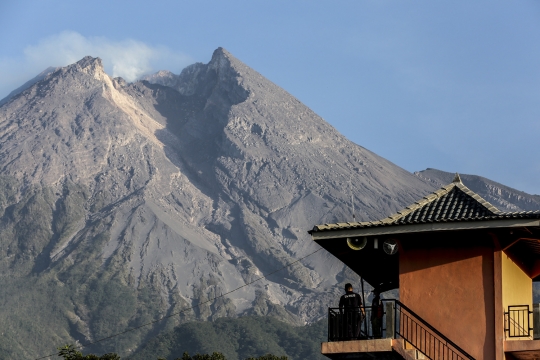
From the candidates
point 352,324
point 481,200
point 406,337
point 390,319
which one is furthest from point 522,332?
point 352,324

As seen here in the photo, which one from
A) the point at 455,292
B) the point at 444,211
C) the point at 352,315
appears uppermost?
the point at 444,211

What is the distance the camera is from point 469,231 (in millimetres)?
22250

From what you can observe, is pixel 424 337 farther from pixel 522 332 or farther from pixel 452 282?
pixel 522 332

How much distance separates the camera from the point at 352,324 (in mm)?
22812

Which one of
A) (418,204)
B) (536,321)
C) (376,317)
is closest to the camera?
(536,321)

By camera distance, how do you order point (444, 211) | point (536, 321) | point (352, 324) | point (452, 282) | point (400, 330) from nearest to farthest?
point (536, 321), point (400, 330), point (452, 282), point (352, 324), point (444, 211)

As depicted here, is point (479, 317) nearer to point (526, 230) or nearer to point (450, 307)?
point (450, 307)

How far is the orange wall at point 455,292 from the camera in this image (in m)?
22.0

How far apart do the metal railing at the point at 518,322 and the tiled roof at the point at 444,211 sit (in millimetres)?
2222

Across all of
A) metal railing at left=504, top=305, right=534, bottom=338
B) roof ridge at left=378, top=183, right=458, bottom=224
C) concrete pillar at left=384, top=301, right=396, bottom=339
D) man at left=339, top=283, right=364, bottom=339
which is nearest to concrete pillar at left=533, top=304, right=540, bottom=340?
metal railing at left=504, top=305, right=534, bottom=338

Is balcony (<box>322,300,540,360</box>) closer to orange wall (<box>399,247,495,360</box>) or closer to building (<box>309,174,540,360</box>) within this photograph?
building (<box>309,174,540,360</box>)

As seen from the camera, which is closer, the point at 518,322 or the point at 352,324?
the point at 518,322

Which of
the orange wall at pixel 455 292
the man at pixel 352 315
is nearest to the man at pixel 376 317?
the man at pixel 352 315

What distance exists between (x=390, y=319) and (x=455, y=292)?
1.67 m
